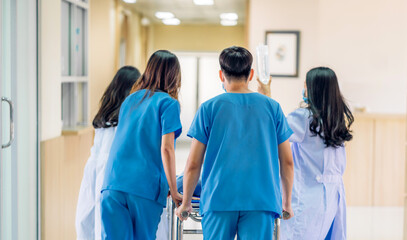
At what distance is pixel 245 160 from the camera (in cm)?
205

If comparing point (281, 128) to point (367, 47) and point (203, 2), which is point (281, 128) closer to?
point (367, 47)

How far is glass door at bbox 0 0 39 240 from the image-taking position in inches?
117

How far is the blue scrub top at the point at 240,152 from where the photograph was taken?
6.72ft

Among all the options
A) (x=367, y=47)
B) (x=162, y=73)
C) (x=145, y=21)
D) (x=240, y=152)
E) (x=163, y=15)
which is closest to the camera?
(x=240, y=152)

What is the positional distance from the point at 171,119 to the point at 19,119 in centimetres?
116

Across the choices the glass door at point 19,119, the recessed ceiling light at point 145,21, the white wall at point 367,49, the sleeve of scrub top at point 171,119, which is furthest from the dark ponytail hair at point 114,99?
the recessed ceiling light at point 145,21

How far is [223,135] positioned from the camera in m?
2.07

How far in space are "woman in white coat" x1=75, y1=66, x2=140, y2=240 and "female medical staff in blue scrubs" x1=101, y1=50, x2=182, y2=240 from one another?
0.55 meters

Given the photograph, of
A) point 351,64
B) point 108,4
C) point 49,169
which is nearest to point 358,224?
point 351,64

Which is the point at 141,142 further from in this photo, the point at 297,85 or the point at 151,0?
the point at 151,0

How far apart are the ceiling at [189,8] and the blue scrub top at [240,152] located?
5.82 metres

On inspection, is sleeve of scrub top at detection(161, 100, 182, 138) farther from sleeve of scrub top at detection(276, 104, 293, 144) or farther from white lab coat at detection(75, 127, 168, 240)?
white lab coat at detection(75, 127, 168, 240)

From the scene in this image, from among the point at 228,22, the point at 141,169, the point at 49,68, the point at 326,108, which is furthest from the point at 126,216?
the point at 228,22

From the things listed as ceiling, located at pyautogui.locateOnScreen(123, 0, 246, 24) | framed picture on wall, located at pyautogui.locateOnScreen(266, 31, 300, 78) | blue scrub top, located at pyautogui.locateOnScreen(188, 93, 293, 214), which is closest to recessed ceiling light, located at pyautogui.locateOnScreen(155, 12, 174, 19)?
ceiling, located at pyautogui.locateOnScreen(123, 0, 246, 24)
